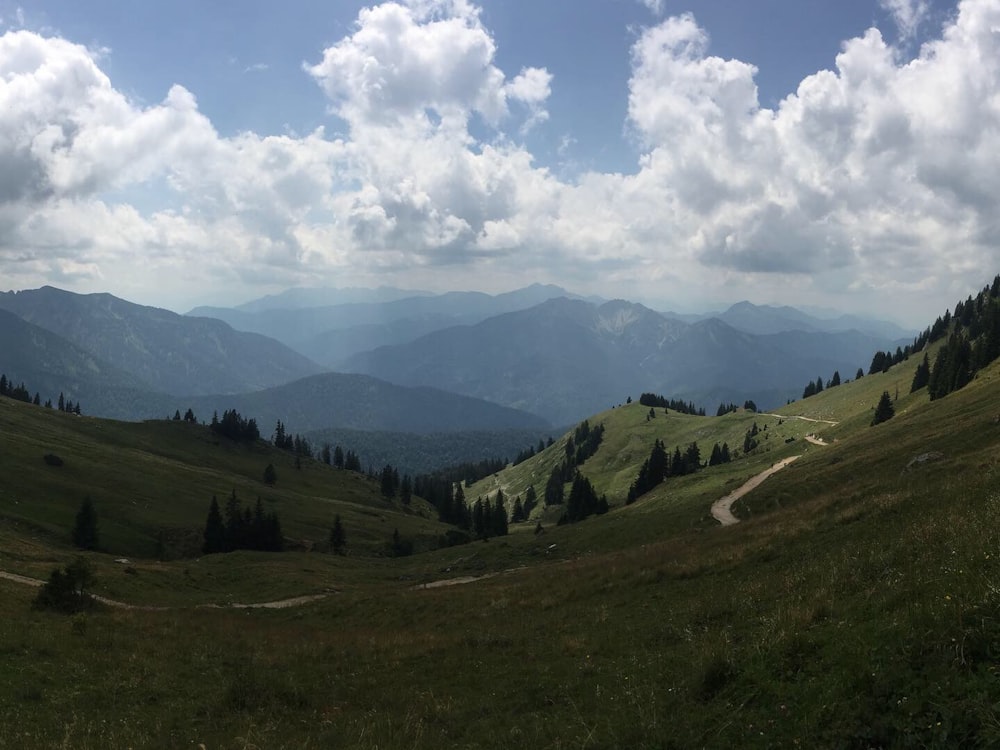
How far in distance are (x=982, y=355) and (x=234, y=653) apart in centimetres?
13266

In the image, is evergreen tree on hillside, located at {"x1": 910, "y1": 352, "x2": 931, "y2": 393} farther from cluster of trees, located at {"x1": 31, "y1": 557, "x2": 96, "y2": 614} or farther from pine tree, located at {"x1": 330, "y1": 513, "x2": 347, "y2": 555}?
cluster of trees, located at {"x1": 31, "y1": 557, "x2": 96, "y2": 614}

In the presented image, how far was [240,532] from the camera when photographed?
9175 centimetres

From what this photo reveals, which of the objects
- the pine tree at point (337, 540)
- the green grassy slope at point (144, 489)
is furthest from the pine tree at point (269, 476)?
the pine tree at point (337, 540)

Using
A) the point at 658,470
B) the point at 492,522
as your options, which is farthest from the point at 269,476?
the point at 658,470

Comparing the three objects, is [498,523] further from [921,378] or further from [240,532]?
[921,378]

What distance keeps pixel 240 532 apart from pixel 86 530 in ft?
68.0

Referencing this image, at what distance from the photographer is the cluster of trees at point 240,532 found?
90.6 metres

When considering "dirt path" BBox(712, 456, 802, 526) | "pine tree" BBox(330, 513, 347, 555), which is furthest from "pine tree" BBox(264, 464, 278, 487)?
"dirt path" BBox(712, 456, 802, 526)

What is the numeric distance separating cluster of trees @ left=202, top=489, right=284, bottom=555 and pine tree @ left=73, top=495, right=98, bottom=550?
15.8 metres

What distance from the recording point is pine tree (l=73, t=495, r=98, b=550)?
3054 inches

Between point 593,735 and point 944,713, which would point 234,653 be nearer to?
point 593,735

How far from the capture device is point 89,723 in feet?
45.5

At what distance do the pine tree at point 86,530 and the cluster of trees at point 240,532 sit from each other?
Result: 51.9 feet

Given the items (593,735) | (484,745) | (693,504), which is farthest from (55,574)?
(693,504)
